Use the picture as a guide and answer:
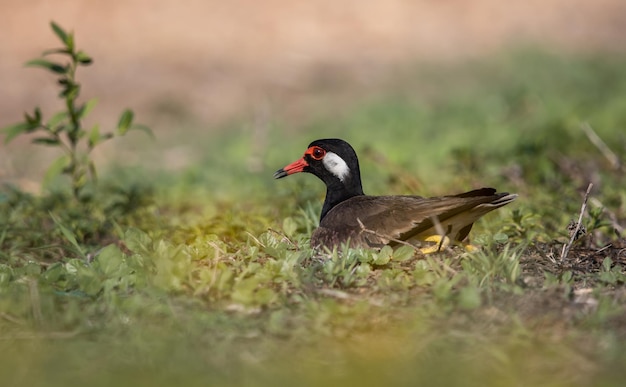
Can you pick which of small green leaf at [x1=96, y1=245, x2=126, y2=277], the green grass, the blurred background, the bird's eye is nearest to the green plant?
the green grass

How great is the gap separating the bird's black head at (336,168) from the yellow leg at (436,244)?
888 mm

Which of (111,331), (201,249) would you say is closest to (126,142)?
(201,249)

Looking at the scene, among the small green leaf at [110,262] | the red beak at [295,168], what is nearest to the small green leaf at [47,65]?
the red beak at [295,168]

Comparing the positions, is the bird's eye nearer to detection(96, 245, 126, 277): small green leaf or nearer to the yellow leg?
the yellow leg

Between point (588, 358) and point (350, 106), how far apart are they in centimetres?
894

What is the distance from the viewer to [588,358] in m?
4.42

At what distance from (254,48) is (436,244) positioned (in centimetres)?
1019

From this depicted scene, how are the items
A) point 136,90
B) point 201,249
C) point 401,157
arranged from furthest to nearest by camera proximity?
point 136,90, point 401,157, point 201,249

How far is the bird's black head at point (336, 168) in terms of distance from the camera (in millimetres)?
6691

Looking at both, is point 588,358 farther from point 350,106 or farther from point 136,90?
point 136,90

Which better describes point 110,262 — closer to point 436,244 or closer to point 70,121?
point 436,244

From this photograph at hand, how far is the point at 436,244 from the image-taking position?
5.86 metres

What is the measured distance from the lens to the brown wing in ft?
18.6

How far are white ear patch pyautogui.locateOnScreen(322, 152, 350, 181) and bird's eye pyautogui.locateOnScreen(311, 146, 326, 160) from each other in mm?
40
